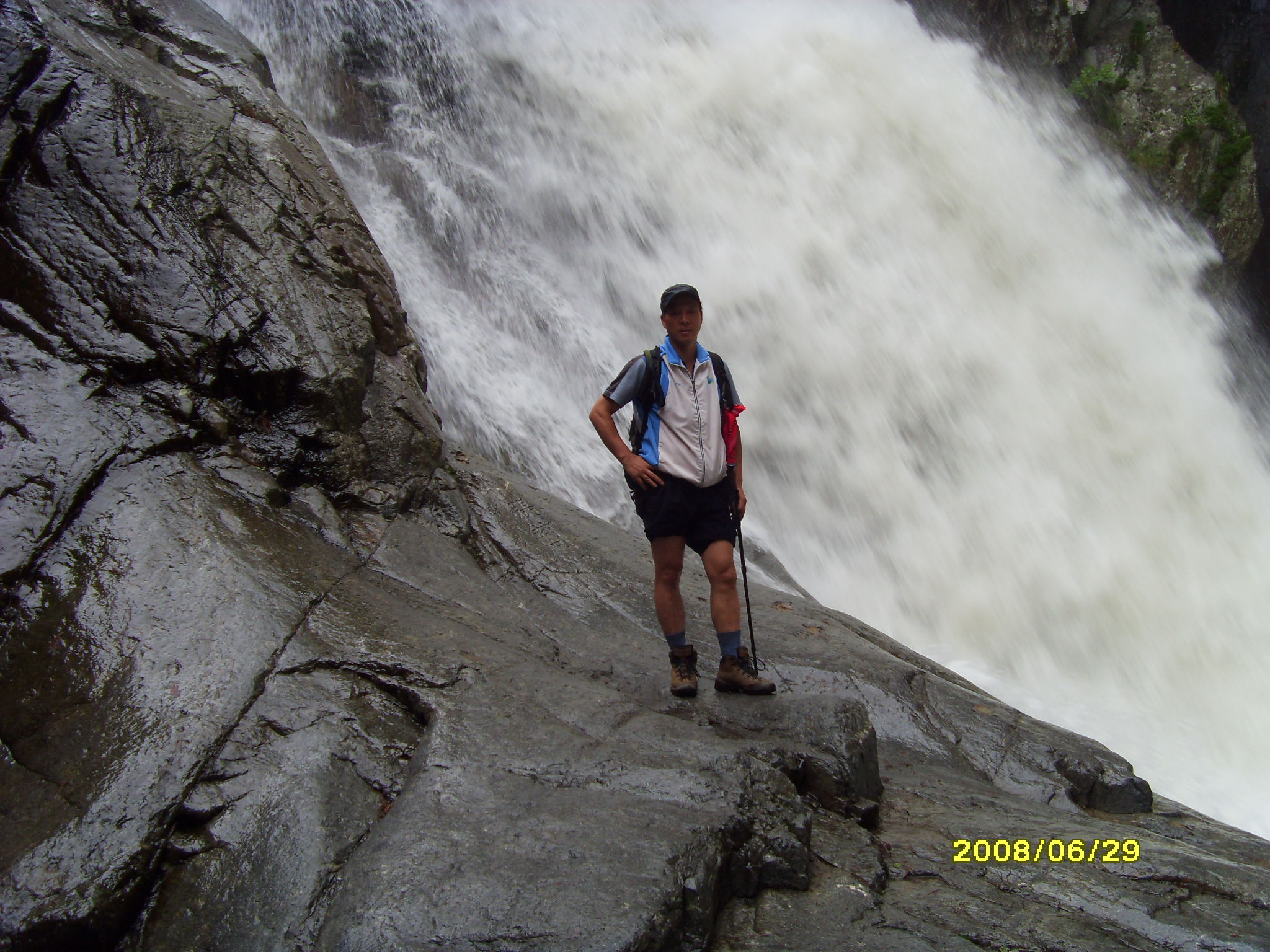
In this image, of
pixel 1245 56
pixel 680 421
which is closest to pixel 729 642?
pixel 680 421

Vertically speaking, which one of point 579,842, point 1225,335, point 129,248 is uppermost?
point 1225,335

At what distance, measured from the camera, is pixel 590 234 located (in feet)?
42.3

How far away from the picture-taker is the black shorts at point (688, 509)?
4090mm

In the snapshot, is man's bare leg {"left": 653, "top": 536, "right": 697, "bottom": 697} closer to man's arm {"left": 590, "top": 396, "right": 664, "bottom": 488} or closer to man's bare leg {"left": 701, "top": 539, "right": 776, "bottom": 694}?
man's bare leg {"left": 701, "top": 539, "right": 776, "bottom": 694}

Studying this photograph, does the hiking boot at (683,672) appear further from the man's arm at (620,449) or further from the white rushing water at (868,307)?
the white rushing water at (868,307)

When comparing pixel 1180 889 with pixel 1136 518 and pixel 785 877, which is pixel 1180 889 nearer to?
pixel 785 877

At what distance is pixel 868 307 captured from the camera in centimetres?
1355

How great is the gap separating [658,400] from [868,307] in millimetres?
10283

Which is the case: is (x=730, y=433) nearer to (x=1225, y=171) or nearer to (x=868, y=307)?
(x=868, y=307)

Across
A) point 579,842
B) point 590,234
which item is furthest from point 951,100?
point 579,842

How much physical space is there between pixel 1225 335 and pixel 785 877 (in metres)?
17.6

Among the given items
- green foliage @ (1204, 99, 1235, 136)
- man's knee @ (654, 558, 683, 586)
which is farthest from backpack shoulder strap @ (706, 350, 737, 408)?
green foliage @ (1204, 99, 1235, 136)

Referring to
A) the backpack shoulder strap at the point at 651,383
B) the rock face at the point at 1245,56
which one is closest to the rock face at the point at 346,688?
the backpack shoulder strap at the point at 651,383
